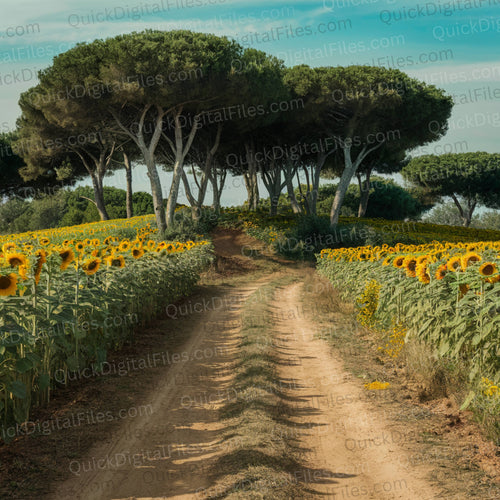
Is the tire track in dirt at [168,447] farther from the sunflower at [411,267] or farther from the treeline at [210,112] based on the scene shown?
the treeline at [210,112]

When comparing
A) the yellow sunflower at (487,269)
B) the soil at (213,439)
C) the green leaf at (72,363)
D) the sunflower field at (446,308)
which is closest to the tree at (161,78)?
the sunflower field at (446,308)

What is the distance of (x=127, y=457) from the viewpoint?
5.19 metres

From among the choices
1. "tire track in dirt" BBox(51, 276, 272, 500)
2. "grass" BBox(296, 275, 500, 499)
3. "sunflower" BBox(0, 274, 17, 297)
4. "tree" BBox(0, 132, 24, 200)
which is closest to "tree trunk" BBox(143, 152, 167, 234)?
"grass" BBox(296, 275, 500, 499)

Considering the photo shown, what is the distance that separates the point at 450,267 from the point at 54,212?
202 ft

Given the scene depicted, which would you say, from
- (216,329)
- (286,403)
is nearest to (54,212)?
(216,329)

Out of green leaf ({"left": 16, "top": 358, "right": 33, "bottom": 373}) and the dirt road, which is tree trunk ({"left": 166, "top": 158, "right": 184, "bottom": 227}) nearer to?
the dirt road

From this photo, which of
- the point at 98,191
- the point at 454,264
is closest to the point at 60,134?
the point at 98,191

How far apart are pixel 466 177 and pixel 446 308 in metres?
51.8

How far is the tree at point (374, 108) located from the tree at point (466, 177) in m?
23.0

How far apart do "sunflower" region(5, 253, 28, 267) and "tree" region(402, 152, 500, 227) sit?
53203 millimetres

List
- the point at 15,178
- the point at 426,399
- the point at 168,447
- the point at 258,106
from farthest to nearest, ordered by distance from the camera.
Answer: the point at 15,178
the point at 258,106
the point at 426,399
the point at 168,447

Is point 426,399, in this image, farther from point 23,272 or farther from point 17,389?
point 23,272

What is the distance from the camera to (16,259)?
19.3ft

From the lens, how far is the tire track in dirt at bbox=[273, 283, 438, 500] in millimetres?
4613
